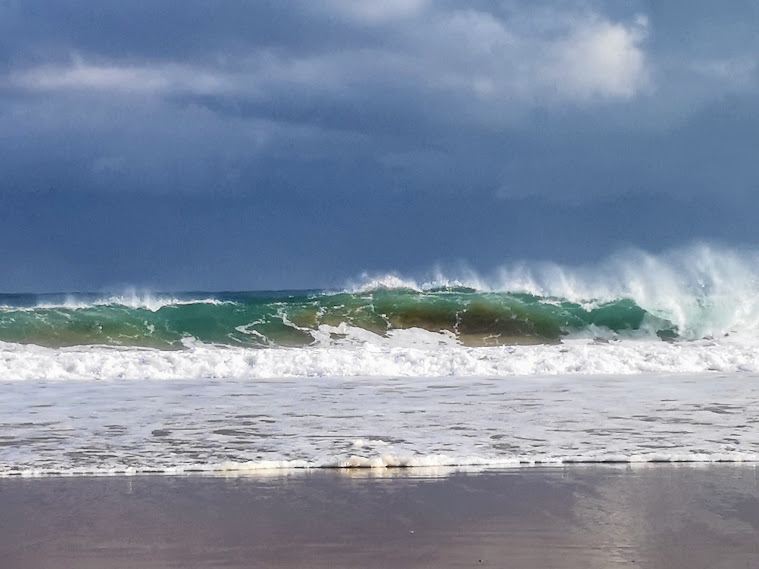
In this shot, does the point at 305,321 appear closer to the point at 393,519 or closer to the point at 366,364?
the point at 366,364

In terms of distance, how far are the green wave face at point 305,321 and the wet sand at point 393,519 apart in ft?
46.3

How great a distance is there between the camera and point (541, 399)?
8102 millimetres

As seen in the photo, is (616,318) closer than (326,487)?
No

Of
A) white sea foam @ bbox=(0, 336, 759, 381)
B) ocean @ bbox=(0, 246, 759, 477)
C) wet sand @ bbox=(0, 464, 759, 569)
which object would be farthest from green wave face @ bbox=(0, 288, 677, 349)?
wet sand @ bbox=(0, 464, 759, 569)

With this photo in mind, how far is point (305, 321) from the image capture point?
20125 millimetres

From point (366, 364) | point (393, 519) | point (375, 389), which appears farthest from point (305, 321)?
point (393, 519)

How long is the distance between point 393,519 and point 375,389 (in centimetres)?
544

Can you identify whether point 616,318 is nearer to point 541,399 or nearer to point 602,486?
point 541,399

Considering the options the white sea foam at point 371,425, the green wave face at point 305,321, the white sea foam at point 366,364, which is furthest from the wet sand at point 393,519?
the green wave face at point 305,321

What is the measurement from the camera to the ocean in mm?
5477

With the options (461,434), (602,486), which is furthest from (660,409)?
(602,486)

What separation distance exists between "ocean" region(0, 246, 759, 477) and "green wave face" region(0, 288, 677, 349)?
0.06m

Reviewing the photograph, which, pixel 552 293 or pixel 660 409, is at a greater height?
pixel 552 293

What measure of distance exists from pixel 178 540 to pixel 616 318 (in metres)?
17.9
